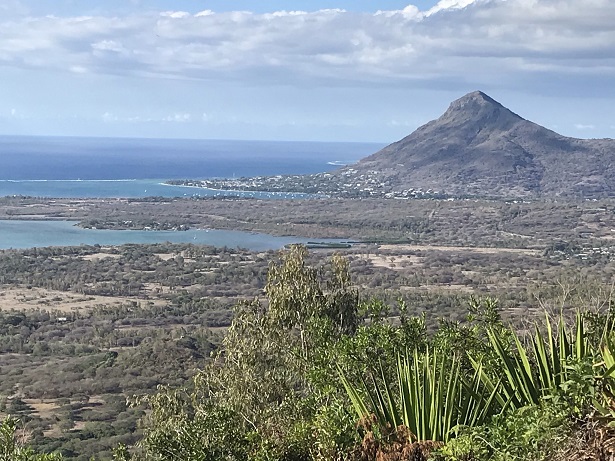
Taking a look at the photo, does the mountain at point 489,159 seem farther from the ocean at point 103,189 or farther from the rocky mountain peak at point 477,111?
the ocean at point 103,189

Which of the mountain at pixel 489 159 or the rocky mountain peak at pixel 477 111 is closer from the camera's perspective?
the mountain at pixel 489 159

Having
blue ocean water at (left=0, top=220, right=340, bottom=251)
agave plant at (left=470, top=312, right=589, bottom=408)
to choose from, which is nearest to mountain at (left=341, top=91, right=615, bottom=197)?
blue ocean water at (left=0, top=220, right=340, bottom=251)

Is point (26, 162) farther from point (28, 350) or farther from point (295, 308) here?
point (295, 308)

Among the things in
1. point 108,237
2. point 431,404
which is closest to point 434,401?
point 431,404

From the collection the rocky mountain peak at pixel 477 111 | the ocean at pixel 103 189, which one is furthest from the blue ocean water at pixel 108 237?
the rocky mountain peak at pixel 477 111

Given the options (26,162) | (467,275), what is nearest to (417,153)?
(467,275)

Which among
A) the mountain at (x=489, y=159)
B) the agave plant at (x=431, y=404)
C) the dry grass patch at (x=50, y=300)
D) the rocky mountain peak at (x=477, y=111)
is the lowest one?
the dry grass patch at (x=50, y=300)
